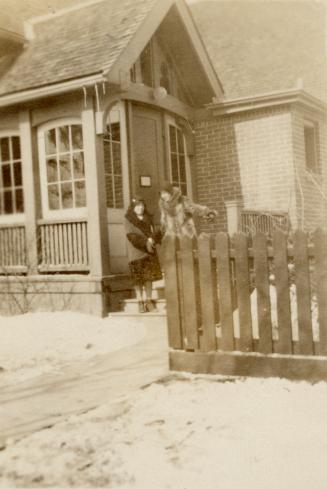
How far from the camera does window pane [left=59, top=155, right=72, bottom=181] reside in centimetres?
1038

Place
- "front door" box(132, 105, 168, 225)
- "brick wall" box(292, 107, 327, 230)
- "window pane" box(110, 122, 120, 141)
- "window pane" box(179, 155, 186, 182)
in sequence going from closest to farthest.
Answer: "window pane" box(110, 122, 120, 141), "front door" box(132, 105, 168, 225), "brick wall" box(292, 107, 327, 230), "window pane" box(179, 155, 186, 182)

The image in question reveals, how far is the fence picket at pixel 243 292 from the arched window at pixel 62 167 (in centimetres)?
531

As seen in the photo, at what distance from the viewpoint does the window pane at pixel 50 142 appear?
34.5ft

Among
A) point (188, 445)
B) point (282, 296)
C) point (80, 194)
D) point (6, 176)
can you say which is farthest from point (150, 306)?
Result: point (188, 445)

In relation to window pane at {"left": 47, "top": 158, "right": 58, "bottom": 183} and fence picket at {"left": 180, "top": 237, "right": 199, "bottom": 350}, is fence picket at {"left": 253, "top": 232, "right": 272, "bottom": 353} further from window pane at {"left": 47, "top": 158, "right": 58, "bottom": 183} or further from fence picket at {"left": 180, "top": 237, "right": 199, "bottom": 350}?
window pane at {"left": 47, "top": 158, "right": 58, "bottom": 183}

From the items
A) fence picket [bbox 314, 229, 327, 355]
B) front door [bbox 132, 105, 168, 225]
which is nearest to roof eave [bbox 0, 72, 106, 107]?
front door [bbox 132, 105, 168, 225]

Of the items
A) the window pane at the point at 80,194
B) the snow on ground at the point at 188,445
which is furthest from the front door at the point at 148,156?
the snow on ground at the point at 188,445

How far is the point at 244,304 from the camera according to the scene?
5.37 meters

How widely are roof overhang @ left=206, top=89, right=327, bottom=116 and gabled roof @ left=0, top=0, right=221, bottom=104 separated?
1.58ft

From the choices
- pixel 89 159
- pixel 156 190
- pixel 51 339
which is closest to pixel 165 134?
pixel 156 190

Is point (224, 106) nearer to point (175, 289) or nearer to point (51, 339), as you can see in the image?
point (51, 339)

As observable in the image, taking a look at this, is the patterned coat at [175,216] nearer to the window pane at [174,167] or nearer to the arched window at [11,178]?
the window pane at [174,167]

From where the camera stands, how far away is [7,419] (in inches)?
172

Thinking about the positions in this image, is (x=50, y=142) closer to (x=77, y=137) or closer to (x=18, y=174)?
(x=77, y=137)
